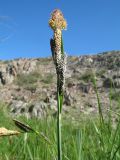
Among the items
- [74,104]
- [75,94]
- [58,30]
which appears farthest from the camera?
[75,94]

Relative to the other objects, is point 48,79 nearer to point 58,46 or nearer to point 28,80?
point 28,80

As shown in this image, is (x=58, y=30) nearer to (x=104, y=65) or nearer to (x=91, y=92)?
(x=91, y=92)

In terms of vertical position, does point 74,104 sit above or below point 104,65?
below

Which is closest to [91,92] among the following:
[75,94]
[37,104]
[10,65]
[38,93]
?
[75,94]

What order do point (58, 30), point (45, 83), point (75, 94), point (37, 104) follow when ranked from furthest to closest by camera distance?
point (45, 83) < point (75, 94) < point (37, 104) < point (58, 30)

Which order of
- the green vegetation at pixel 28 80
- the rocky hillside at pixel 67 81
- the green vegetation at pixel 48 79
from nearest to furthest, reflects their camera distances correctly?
the rocky hillside at pixel 67 81 < the green vegetation at pixel 28 80 < the green vegetation at pixel 48 79

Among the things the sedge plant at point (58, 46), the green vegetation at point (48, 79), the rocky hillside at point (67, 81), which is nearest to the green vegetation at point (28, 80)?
the rocky hillside at point (67, 81)

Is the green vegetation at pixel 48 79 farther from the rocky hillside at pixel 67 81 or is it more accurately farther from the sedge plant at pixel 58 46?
the sedge plant at pixel 58 46

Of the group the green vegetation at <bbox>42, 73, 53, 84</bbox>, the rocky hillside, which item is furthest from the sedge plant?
the green vegetation at <bbox>42, 73, 53, 84</bbox>
